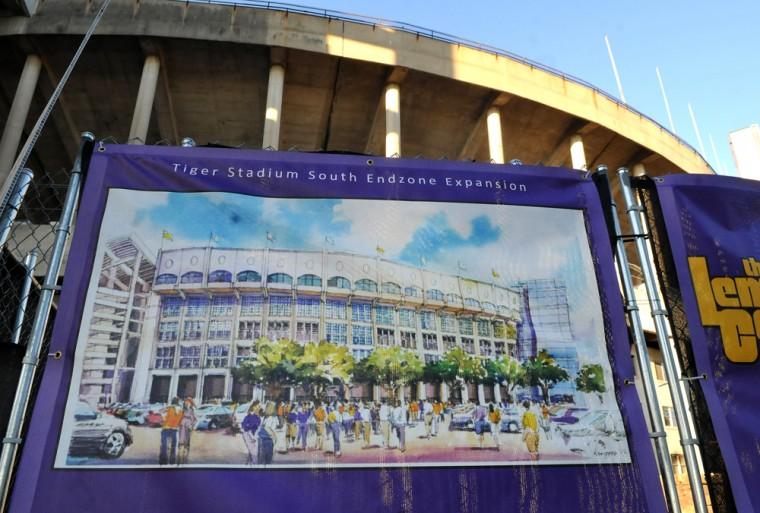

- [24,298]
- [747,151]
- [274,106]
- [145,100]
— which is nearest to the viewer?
[24,298]

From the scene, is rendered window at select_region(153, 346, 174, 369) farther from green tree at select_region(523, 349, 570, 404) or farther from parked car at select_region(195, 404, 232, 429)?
green tree at select_region(523, 349, 570, 404)

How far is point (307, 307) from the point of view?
111 inches

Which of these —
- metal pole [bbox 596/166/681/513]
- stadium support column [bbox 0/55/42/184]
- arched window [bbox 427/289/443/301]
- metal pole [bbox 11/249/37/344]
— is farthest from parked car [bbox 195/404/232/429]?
stadium support column [bbox 0/55/42/184]

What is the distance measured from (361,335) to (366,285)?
0.29 meters

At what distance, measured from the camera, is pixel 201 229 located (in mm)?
2953

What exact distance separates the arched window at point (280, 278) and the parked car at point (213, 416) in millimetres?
698

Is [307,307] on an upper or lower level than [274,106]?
lower

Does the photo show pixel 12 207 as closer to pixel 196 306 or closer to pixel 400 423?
pixel 196 306

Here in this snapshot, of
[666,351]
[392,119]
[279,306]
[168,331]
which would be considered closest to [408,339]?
[279,306]

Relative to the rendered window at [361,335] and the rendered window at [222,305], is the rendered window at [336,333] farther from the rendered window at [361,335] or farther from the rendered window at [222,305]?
the rendered window at [222,305]

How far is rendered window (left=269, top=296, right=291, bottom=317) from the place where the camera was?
279 cm

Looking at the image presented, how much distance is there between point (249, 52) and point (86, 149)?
17.8 meters

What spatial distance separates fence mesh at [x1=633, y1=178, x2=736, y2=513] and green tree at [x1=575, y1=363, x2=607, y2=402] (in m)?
0.50

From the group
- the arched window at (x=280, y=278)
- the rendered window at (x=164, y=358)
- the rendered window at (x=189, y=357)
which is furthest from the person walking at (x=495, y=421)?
the rendered window at (x=164, y=358)
